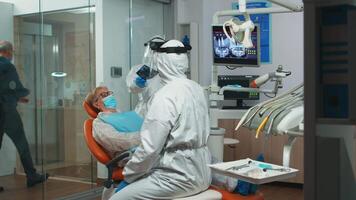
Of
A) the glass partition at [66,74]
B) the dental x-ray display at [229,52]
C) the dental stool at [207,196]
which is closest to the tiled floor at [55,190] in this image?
the glass partition at [66,74]

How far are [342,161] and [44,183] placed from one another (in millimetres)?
4057

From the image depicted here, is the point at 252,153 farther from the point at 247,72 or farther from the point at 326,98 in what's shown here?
Result: the point at 326,98

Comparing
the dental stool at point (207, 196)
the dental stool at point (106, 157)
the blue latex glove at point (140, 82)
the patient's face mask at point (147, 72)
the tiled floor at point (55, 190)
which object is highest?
the patient's face mask at point (147, 72)

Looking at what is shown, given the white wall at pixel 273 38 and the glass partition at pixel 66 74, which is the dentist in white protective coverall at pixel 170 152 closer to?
the glass partition at pixel 66 74

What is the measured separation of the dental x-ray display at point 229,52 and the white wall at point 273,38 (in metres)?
1.73

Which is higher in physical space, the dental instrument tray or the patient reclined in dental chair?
the patient reclined in dental chair

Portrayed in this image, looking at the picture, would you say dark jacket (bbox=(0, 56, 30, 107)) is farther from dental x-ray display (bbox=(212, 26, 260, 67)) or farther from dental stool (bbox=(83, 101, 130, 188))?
dental x-ray display (bbox=(212, 26, 260, 67))

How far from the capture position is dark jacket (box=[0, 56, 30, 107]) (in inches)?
156

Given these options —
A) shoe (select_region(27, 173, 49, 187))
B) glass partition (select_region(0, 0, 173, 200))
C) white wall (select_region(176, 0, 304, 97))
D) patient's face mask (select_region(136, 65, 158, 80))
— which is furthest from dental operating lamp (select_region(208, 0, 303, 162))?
shoe (select_region(27, 173, 49, 187))

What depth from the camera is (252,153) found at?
4.75m

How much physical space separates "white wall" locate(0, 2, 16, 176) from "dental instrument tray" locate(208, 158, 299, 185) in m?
2.74

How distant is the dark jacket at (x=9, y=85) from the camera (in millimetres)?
3965

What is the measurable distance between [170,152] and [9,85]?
2.28 meters

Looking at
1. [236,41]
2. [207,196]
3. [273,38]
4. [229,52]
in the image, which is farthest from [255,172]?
[273,38]
